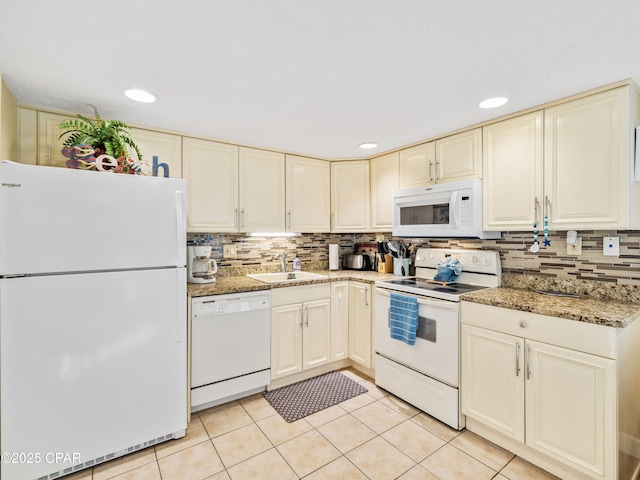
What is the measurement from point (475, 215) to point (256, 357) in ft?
6.61

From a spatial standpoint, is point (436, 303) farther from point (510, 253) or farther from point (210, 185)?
point (210, 185)

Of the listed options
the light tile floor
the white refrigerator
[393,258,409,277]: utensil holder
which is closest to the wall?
the white refrigerator

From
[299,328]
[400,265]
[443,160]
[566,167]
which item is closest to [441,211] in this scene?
[443,160]

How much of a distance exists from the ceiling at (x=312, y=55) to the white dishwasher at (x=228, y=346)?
4.53ft

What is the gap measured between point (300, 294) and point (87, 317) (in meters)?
1.52

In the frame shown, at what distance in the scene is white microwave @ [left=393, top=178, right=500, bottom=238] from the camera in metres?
2.41

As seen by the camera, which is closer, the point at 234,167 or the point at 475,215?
the point at 475,215

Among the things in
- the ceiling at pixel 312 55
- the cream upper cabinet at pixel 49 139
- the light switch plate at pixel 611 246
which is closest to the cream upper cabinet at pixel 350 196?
the ceiling at pixel 312 55

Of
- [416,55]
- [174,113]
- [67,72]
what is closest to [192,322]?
[174,113]

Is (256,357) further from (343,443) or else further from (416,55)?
(416,55)

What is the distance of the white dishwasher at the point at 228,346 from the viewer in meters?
2.30

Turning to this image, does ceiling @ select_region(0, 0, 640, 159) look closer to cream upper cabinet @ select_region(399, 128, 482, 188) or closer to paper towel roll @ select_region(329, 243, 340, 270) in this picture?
cream upper cabinet @ select_region(399, 128, 482, 188)

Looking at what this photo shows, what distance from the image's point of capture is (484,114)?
222 cm

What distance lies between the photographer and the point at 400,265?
124 inches
